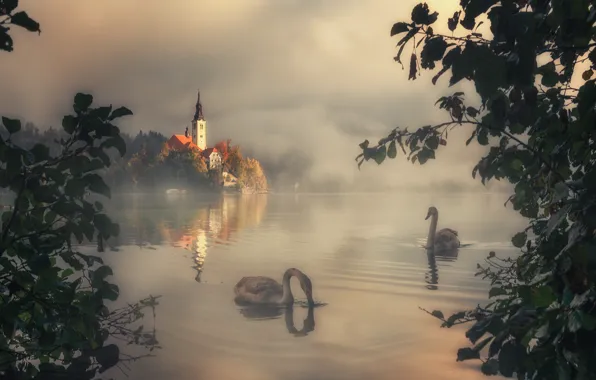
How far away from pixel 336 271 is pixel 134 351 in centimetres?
892

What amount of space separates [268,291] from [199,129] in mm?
109319

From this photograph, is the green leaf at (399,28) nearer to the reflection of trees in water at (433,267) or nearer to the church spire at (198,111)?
the reflection of trees in water at (433,267)

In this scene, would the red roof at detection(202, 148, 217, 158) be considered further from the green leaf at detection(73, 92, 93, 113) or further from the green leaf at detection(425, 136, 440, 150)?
the green leaf at detection(73, 92, 93, 113)

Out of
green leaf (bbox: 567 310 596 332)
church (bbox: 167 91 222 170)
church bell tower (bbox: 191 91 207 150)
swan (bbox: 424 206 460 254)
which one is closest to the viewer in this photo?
green leaf (bbox: 567 310 596 332)

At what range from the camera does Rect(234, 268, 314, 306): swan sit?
1123 centimetres

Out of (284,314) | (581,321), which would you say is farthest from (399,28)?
(284,314)

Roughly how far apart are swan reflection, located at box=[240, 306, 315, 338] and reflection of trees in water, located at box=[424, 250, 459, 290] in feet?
13.0

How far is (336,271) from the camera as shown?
54.3 feet

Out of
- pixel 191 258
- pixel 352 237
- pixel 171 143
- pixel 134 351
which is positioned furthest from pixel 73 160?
pixel 171 143

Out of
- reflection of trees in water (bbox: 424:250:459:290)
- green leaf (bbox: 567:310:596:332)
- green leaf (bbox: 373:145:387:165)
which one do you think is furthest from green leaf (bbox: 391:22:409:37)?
reflection of trees in water (bbox: 424:250:459:290)

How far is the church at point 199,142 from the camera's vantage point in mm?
96812

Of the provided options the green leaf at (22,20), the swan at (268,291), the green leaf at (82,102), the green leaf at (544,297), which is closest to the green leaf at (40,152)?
the green leaf at (82,102)

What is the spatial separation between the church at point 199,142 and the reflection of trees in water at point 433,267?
7411 cm

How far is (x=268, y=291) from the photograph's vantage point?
11.3 metres
